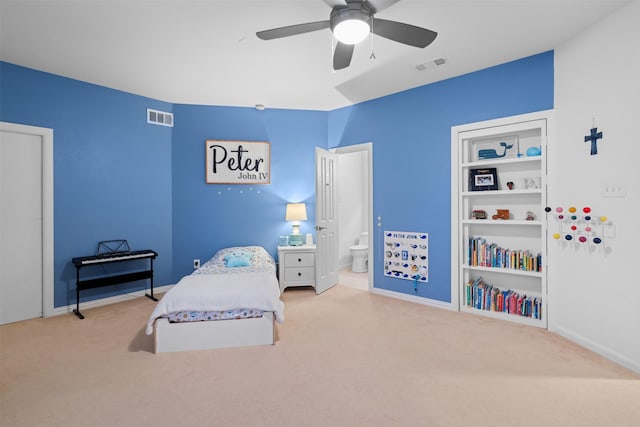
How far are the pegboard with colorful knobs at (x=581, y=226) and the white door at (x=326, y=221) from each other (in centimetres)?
248

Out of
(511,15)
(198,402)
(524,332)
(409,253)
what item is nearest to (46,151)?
(198,402)

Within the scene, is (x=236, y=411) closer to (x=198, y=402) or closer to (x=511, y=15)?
(x=198, y=402)

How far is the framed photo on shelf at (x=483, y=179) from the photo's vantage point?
3375mm

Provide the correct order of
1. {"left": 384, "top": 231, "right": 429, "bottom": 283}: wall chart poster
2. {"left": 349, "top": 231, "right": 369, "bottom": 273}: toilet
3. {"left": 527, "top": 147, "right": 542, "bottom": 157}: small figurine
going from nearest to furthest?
{"left": 527, "top": 147, "right": 542, "bottom": 157}: small figurine, {"left": 384, "top": 231, "right": 429, "bottom": 283}: wall chart poster, {"left": 349, "top": 231, "right": 369, "bottom": 273}: toilet

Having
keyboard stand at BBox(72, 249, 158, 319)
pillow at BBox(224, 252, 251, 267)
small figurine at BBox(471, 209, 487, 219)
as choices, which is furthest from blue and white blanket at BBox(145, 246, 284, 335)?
small figurine at BBox(471, 209, 487, 219)

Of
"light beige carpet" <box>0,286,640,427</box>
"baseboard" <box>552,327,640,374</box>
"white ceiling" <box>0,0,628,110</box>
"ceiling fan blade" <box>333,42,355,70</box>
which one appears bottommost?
"light beige carpet" <box>0,286,640,427</box>

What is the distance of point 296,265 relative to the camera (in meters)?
4.37

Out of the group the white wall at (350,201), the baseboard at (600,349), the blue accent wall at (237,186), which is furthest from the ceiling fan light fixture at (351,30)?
the white wall at (350,201)

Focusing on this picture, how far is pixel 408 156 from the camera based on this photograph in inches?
156

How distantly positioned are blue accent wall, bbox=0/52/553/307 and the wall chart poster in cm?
10

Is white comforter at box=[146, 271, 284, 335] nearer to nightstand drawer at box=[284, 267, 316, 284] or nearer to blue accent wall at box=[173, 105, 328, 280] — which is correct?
nightstand drawer at box=[284, 267, 316, 284]

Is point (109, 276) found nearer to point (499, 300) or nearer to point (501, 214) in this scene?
point (499, 300)

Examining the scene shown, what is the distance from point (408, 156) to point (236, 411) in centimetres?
326

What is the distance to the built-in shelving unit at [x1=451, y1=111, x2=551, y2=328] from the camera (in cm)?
312
